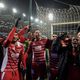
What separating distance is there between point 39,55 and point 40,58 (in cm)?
10

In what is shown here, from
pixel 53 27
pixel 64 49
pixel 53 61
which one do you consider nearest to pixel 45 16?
pixel 53 27

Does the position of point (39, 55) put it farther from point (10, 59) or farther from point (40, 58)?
point (10, 59)

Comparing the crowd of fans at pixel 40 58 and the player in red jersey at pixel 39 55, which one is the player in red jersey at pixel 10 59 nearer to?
the crowd of fans at pixel 40 58

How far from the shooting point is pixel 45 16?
7.65m

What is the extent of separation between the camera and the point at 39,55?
643 cm

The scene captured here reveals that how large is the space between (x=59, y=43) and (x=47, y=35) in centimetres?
242

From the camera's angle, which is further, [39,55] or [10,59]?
[39,55]

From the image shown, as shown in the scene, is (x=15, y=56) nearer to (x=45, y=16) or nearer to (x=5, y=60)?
(x=5, y=60)

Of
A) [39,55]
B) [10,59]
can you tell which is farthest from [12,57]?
[39,55]

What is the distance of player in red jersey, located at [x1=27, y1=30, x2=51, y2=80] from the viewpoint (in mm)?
6438

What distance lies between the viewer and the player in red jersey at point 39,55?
6.44 m

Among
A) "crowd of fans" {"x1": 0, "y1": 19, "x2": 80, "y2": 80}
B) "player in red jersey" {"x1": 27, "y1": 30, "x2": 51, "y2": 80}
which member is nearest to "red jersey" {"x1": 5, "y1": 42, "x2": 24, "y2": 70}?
"crowd of fans" {"x1": 0, "y1": 19, "x2": 80, "y2": 80}

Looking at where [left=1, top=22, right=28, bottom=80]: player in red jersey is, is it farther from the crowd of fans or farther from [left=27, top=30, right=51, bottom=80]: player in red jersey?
[left=27, top=30, right=51, bottom=80]: player in red jersey

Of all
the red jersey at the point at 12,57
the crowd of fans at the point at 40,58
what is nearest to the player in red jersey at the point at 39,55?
the crowd of fans at the point at 40,58
